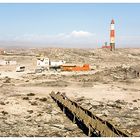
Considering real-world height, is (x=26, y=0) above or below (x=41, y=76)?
above

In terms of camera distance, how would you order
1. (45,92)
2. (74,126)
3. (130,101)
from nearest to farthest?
(74,126) → (130,101) → (45,92)

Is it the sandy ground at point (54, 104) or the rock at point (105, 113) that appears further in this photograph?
the rock at point (105, 113)

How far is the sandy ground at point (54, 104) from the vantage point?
2861 cm

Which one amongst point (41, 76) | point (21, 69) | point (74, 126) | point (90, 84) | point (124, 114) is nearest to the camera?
point (74, 126)

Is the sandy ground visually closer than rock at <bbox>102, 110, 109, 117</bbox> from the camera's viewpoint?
Yes

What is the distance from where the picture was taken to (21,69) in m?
76.4

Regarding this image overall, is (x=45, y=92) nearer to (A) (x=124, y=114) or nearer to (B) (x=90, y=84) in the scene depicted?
(B) (x=90, y=84)

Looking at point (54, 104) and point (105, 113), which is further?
point (54, 104)

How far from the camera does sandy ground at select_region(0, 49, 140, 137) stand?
2861cm

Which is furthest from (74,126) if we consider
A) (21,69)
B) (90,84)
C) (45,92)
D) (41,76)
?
(21,69)

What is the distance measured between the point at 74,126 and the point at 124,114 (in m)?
7.15

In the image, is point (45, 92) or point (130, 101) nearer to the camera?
point (130, 101)

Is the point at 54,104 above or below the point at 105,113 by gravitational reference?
above

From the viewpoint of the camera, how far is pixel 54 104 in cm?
3866
